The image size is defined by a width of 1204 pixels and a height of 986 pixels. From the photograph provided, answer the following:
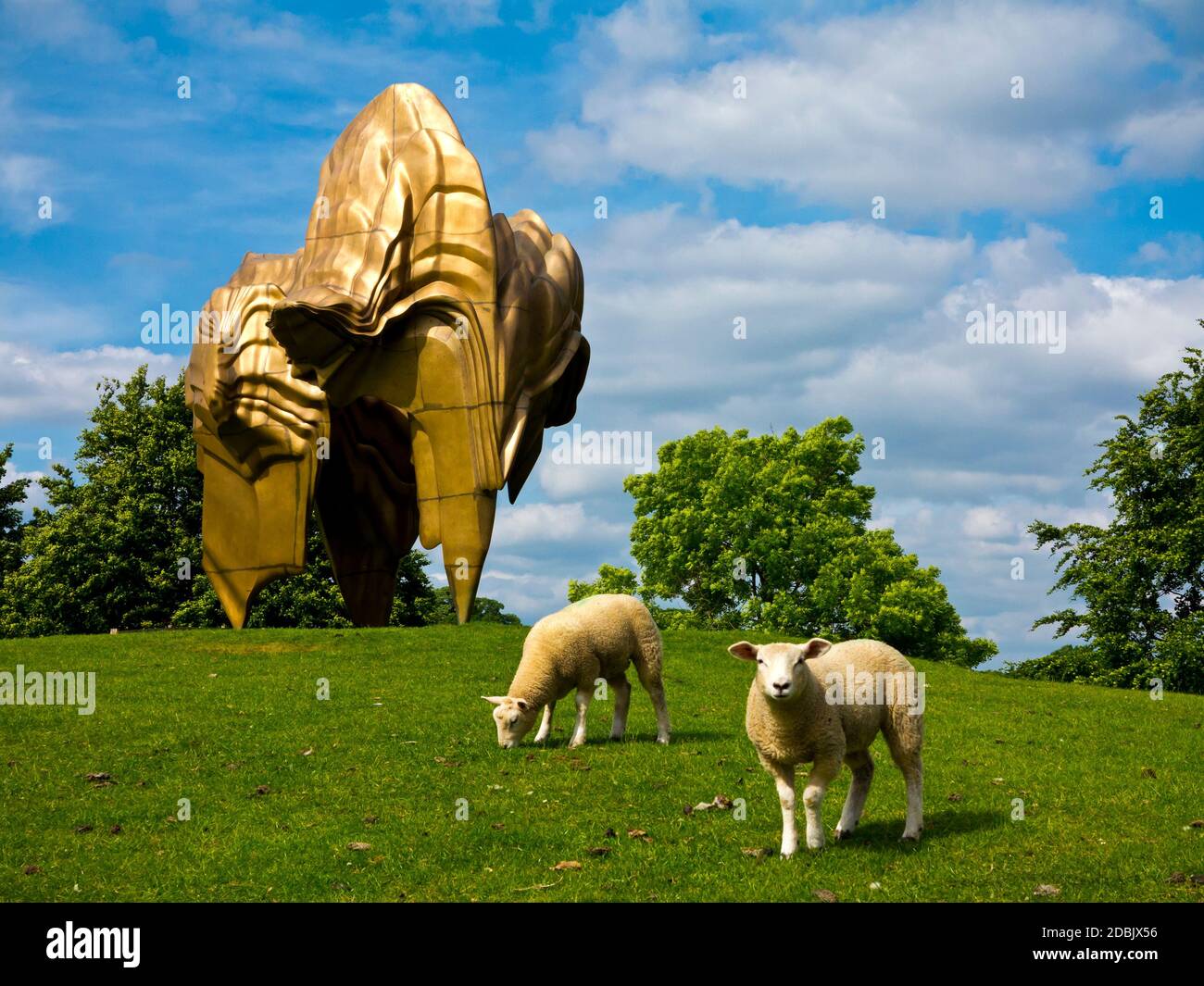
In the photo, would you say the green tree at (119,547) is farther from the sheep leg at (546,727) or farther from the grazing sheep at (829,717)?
the grazing sheep at (829,717)

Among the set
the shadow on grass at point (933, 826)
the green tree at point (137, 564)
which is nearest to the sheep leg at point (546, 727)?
the shadow on grass at point (933, 826)

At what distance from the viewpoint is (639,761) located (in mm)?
13922

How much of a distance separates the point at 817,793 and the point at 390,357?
15.3 meters

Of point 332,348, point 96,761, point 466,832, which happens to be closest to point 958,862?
point 466,832

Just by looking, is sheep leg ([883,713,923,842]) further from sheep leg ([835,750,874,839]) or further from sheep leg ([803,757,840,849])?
sheep leg ([803,757,840,849])

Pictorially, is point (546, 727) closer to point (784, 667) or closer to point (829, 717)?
point (829, 717)

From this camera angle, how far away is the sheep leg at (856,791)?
34.3 ft

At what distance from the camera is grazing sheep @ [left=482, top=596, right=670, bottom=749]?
14.4m

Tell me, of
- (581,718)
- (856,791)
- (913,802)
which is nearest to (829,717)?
(856,791)

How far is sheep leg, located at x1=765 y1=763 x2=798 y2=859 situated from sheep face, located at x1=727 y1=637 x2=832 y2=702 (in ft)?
2.20

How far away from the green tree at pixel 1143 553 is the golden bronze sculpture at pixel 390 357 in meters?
20.6

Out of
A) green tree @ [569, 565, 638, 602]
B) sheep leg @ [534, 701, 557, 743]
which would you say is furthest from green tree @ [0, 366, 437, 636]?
sheep leg @ [534, 701, 557, 743]
